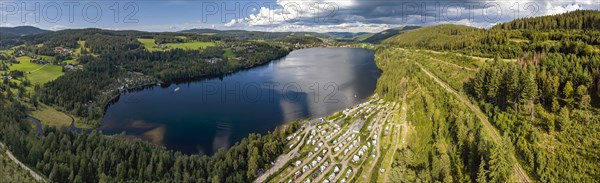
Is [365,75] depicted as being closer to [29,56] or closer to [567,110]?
[567,110]

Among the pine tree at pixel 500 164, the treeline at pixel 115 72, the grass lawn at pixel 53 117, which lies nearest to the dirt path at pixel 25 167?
the grass lawn at pixel 53 117

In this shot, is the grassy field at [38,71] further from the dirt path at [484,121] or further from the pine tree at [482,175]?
the pine tree at [482,175]

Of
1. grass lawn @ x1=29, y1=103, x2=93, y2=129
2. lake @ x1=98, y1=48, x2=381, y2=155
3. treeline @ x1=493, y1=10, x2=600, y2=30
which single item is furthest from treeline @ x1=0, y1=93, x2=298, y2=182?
treeline @ x1=493, y1=10, x2=600, y2=30

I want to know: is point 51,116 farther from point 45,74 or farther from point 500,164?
point 500,164

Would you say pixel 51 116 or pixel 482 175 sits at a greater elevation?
pixel 51 116

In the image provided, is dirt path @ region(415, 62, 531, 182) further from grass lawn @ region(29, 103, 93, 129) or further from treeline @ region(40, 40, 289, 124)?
treeline @ region(40, 40, 289, 124)

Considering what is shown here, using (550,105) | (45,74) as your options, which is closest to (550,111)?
(550,105)

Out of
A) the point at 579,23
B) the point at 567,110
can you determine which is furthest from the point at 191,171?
the point at 579,23
